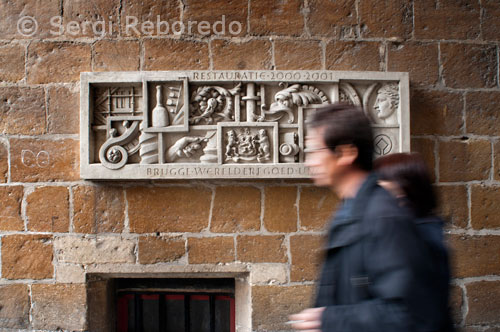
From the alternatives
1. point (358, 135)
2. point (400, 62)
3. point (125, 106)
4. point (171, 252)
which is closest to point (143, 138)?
point (125, 106)

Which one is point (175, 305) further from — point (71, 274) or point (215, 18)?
point (215, 18)

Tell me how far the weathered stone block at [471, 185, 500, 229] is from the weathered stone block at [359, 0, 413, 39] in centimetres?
126

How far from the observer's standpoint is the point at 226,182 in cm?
254

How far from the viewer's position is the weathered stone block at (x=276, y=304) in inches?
97.9

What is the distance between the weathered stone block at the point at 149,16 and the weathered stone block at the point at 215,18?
9cm

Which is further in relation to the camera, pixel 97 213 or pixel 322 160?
pixel 97 213

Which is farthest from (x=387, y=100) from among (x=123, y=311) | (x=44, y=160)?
(x=123, y=311)

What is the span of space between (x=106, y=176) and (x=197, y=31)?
4.00 ft

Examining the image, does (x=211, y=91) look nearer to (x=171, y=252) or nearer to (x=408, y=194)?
(x=171, y=252)

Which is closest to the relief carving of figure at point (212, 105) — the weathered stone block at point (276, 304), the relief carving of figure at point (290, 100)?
the relief carving of figure at point (290, 100)

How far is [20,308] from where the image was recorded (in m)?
2.52

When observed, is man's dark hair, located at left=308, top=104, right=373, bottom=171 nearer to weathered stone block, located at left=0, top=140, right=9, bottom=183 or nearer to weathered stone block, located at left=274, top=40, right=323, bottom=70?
weathered stone block, located at left=274, top=40, right=323, bottom=70

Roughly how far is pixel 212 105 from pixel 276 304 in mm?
1460

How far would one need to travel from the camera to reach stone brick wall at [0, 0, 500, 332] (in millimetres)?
2514
